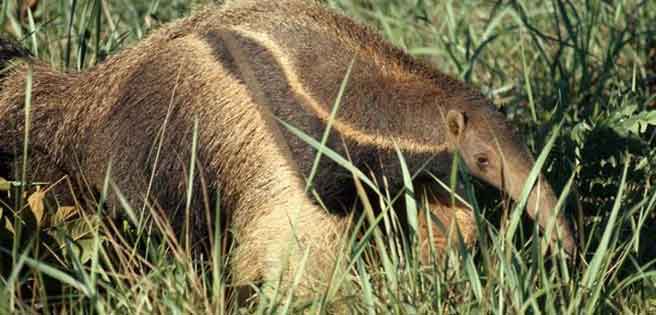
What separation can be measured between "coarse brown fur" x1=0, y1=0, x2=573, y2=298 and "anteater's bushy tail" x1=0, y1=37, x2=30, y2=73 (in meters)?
0.15

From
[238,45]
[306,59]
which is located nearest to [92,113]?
[238,45]

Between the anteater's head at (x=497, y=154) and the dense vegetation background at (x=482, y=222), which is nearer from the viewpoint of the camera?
the dense vegetation background at (x=482, y=222)

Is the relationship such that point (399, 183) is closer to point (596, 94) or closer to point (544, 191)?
point (544, 191)

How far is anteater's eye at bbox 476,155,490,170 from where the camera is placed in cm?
525

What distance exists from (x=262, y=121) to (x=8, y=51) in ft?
5.87

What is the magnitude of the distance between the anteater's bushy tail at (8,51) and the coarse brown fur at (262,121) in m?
0.15

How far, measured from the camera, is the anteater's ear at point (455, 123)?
16.8 feet

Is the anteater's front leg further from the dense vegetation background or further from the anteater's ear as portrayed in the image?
the anteater's ear

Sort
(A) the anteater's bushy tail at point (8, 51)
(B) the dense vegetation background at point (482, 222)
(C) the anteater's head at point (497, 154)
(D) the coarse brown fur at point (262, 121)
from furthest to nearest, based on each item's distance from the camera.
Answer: (A) the anteater's bushy tail at point (8, 51), (D) the coarse brown fur at point (262, 121), (C) the anteater's head at point (497, 154), (B) the dense vegetation background at point (482, 222)

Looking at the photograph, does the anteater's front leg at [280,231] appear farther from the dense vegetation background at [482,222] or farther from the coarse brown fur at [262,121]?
the dense vegetation background at [482,222]

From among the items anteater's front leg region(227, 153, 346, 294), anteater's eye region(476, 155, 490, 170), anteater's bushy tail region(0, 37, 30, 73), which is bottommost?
anteater's front leg region(227, 153, 346, 294)

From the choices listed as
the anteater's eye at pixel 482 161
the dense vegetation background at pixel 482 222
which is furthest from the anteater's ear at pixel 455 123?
the dense vegetation background at pixel 482 222

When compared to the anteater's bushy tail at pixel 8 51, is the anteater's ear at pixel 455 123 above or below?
below

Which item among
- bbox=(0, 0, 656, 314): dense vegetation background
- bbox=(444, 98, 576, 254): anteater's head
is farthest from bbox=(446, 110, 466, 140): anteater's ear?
bbox=(0, 0, 656, 314): dense vegetation background
